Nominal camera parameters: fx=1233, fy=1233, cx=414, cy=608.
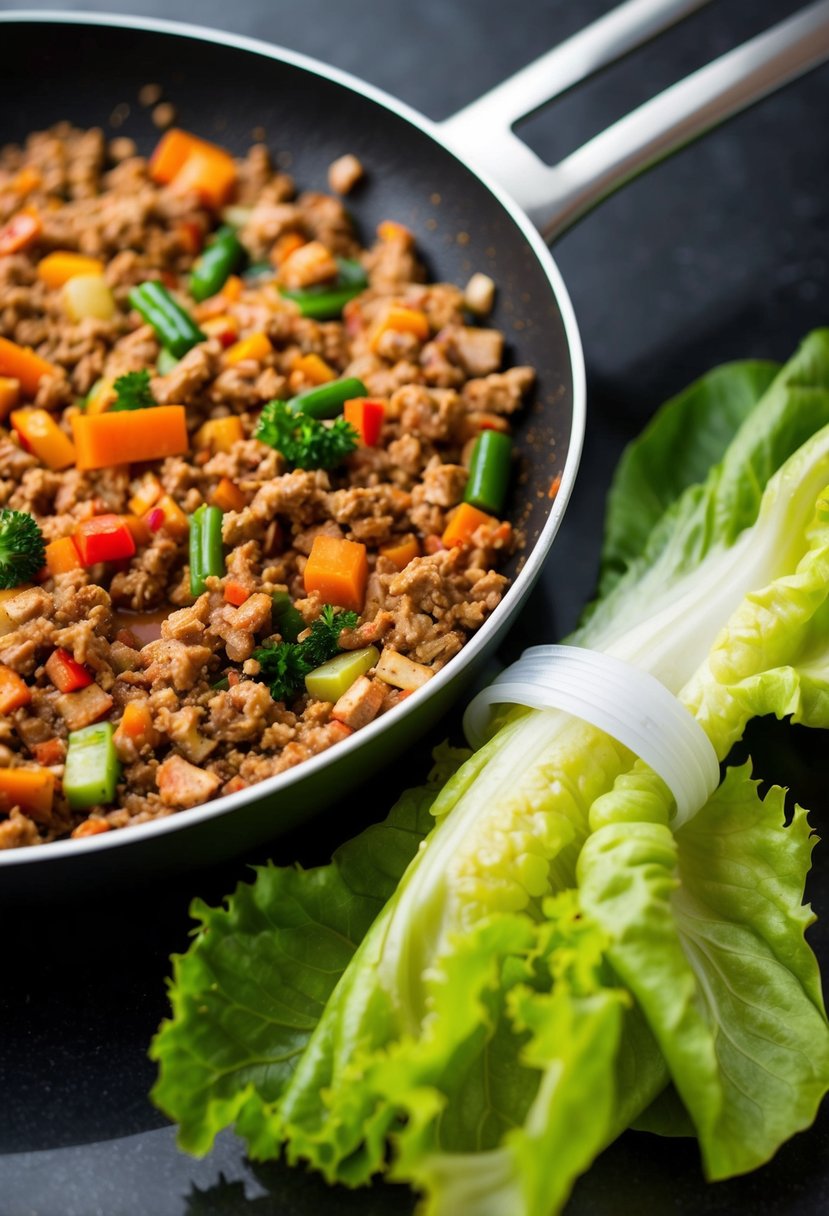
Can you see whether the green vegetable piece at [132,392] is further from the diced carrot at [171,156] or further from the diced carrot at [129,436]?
the diced carrot at [171,156]

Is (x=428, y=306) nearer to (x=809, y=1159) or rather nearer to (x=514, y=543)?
(x=514, y=543)

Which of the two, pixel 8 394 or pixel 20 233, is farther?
pixel 20 233

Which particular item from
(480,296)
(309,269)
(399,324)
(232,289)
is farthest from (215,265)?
(480,296)

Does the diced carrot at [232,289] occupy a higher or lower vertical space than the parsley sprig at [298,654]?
higher

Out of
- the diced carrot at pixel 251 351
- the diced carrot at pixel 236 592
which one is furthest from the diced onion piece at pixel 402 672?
the diced carrot at pixel 251 351

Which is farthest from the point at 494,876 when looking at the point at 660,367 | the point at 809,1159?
the point at 660,367

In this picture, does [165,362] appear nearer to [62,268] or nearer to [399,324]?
[62,268]
